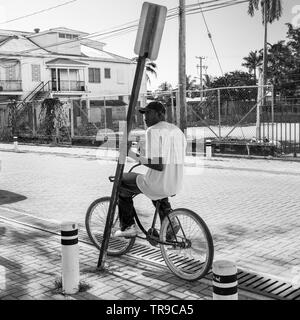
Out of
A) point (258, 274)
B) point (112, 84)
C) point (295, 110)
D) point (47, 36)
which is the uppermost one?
point (47, 36)

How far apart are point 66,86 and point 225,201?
38664mm

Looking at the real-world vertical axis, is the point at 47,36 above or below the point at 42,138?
above

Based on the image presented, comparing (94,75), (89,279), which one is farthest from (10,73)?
(89,279)

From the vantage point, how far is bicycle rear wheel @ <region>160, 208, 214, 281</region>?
4.76 metres

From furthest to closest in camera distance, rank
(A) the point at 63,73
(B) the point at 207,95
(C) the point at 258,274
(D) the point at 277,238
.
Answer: (A) the point at 63,73 < (B) the point at 207,95 < (D) the point at 277,238 < (C) the point at 258,274

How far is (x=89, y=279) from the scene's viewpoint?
5.00 meters

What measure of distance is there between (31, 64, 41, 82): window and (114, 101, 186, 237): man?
41242 mm

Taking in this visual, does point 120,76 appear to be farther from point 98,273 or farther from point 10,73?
point 98,273

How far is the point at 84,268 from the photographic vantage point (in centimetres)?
536

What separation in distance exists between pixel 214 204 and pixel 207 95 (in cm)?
1206

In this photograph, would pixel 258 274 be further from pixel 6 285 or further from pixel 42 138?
pixel 42 138

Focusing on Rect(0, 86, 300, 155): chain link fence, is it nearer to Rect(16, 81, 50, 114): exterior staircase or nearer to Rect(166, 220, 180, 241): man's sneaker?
Rect(166, 220, 180, 241): man's sneaker

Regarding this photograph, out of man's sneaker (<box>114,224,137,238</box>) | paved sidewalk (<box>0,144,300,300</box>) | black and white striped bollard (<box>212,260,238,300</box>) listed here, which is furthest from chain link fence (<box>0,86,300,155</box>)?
black and white striped bollard (<box>212,260,238,300</box>)

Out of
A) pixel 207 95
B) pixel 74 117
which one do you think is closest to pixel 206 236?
pixel 207 95
